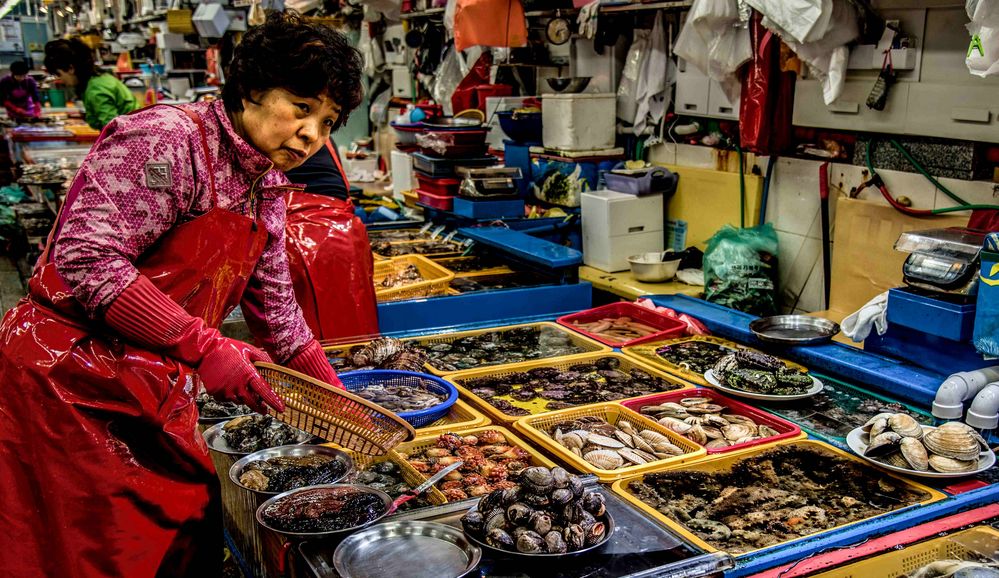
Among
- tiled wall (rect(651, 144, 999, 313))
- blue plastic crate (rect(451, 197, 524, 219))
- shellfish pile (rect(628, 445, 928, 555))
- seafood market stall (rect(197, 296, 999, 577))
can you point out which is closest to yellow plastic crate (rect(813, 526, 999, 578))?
seafood market stall (rect(197, 296, 999, 577))

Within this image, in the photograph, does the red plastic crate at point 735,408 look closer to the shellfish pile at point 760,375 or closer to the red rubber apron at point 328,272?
the shellfish pile at point 760,375

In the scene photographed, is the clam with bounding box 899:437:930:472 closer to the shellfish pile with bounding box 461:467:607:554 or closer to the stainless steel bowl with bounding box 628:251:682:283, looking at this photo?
the shellfish pile with bounding box 461:467:607:554

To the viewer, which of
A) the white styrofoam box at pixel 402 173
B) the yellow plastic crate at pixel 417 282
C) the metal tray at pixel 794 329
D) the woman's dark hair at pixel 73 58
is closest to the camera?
the metal tray at pixel 794 329

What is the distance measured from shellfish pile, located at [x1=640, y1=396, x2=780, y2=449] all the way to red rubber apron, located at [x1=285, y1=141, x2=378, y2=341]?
150 centimetres

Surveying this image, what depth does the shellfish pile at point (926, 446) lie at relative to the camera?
2.19m

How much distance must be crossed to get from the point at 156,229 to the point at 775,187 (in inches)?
158

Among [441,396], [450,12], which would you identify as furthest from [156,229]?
[450,12]

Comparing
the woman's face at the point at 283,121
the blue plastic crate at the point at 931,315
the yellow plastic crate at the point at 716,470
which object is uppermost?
the woman's face at the point at 283,121

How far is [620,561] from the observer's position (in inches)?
69.6

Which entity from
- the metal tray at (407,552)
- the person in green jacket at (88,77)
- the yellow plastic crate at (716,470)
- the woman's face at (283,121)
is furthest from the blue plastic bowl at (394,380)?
the person in green jacket at (88,77)

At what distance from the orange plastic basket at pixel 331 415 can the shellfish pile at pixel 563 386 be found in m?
0.83

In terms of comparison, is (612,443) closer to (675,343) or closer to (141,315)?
(675,343)

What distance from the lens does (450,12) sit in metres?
6.43

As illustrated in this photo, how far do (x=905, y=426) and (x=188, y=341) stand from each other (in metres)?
1.87
